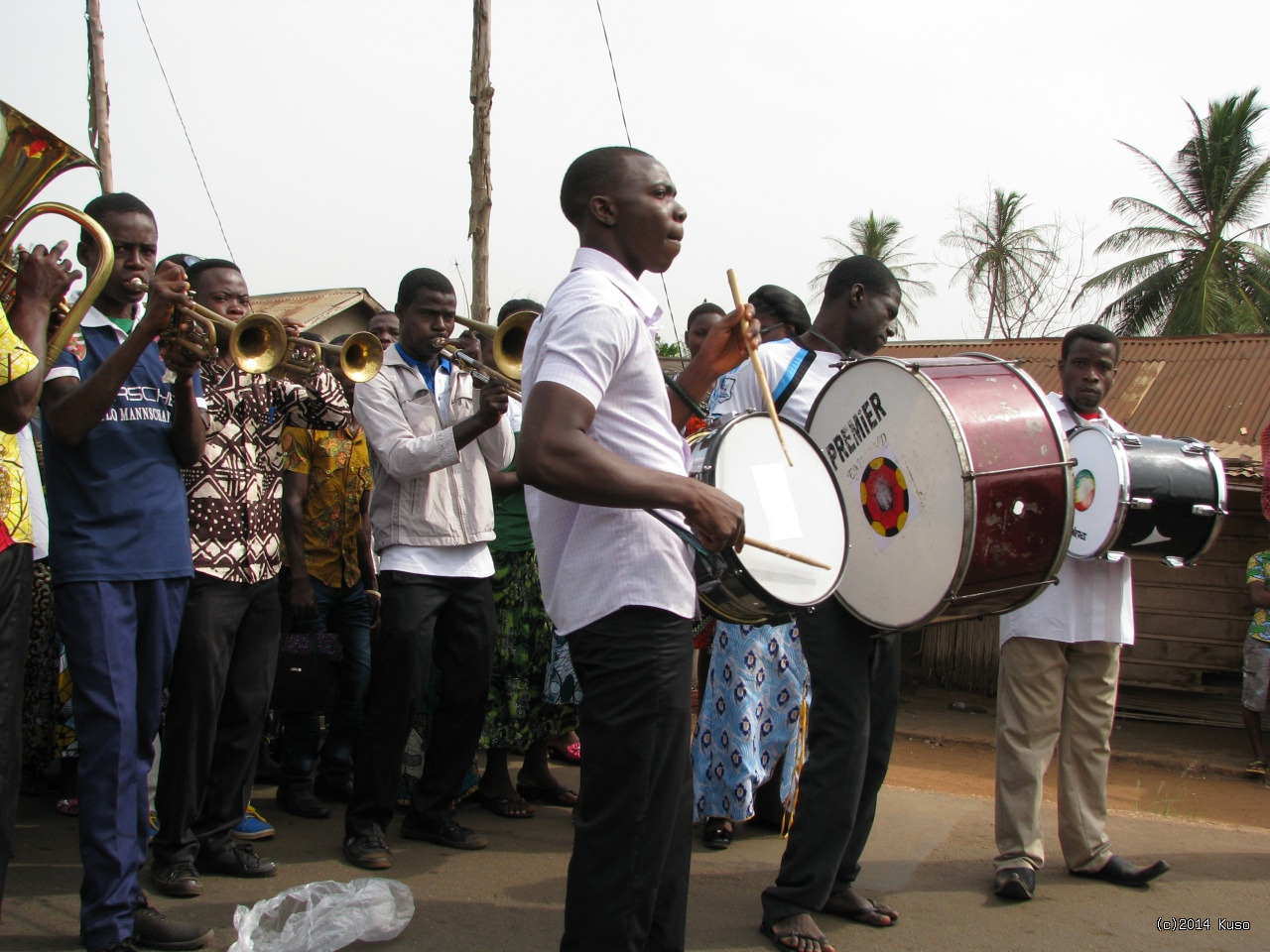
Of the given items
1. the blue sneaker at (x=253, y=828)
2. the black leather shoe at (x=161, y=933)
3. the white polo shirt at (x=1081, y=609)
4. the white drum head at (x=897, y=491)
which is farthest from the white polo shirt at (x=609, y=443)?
the blue sneaker at (x=253, y=828)

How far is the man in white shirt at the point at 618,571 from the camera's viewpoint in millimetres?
2268

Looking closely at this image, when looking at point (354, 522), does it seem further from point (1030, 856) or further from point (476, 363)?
point (1030, 856)

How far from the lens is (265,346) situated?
3750mm

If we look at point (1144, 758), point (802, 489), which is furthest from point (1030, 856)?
point (1144, 758)

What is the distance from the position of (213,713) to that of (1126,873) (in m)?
3.35

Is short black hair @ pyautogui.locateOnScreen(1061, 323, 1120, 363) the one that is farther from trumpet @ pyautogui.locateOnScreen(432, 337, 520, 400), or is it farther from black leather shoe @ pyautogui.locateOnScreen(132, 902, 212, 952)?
black leather shoe @ pyautogui.locateOnScreen(132, 902, 212, 952)

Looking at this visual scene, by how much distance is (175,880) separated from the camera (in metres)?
3.48

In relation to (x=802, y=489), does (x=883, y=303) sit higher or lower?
higher

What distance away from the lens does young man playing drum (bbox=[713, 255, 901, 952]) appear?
3.31m

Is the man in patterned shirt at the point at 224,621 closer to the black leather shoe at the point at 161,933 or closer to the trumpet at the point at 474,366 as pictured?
the black leather shoe at the point at 161,933

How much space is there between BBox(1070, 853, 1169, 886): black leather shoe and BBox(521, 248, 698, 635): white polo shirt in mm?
2671

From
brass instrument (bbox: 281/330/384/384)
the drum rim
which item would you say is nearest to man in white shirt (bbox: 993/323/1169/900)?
the drum rim

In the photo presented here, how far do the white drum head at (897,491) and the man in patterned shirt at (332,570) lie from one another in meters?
2.32

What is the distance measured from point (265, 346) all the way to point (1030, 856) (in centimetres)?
330
